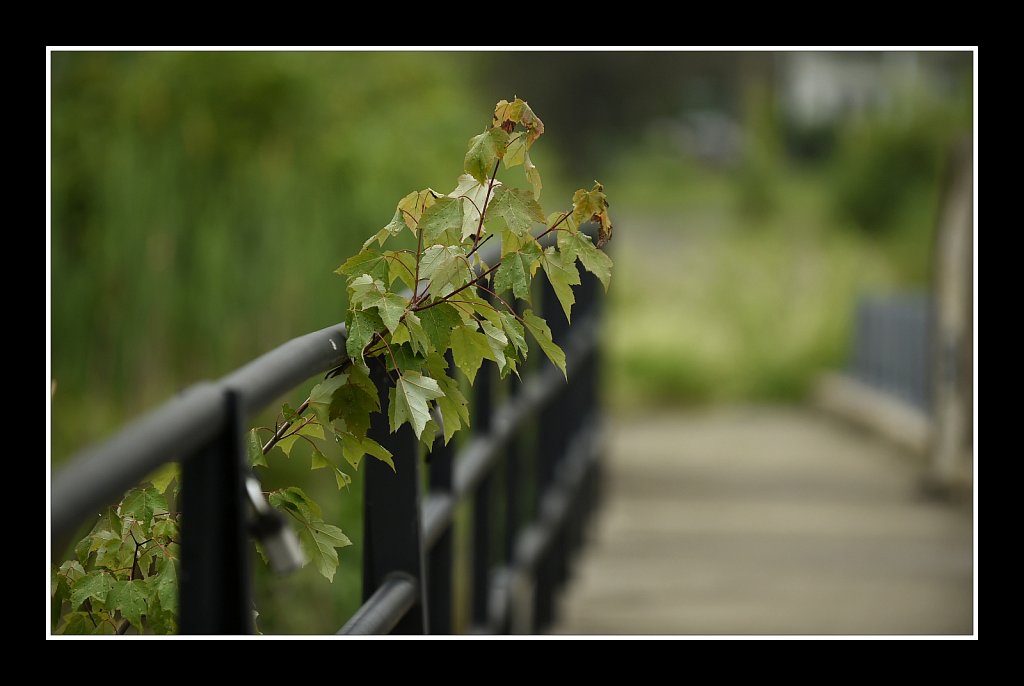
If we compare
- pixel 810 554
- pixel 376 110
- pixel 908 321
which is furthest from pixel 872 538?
pixel 376 110

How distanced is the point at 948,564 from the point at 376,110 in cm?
248

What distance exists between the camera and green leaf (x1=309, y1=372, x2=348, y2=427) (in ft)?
3.94

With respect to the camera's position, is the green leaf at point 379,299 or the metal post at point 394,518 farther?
the metal post at point 394,518

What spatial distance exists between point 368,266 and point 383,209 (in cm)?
277

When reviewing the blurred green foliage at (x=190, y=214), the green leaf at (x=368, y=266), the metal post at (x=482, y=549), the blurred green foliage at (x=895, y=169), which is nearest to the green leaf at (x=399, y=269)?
the green leaf at (x=368, y=266)

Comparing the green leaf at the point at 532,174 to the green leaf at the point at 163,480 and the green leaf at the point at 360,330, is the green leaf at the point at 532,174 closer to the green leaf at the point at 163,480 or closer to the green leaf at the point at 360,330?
the green leaf at the point at 360,330

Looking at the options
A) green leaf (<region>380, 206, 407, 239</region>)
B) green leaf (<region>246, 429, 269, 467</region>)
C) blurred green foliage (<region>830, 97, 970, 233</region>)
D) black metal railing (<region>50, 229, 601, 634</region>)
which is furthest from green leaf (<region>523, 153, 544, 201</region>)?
blurred green foliage (<region>830, 97, 970, 233</region>)

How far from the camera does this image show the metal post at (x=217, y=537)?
0.86 m

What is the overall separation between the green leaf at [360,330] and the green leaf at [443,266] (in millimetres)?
58

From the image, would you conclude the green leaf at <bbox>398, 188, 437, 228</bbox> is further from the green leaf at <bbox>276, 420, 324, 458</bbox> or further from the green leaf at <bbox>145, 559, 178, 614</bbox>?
the green leaf at <bbox>145, 559, 178, 614</bbox>

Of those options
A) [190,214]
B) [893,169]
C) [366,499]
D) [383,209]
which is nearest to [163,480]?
[366,499]

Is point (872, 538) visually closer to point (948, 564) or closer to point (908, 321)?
point (948, 564)

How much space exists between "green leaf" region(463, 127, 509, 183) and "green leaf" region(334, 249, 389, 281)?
12cm

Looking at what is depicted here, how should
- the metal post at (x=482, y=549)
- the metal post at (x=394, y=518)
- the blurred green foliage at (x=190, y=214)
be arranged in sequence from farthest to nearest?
1. the blurred green foliage at (x=190, y=214)
2. the metal post at (x=482, y=549)
3. the metal post at (x=394, y=518)
